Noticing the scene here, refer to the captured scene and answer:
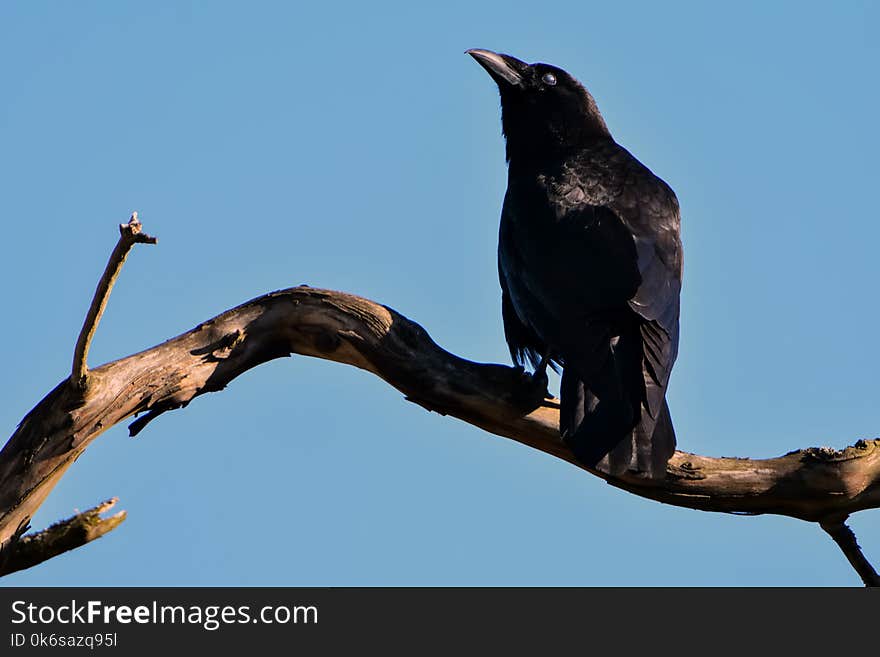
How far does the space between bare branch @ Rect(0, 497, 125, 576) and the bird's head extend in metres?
3.66

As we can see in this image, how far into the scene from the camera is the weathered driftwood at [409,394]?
448 cm

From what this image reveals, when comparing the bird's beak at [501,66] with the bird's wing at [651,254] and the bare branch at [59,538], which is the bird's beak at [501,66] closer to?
the bird's wing at [651,254]

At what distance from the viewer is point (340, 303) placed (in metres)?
4.88

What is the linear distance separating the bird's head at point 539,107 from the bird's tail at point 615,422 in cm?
213

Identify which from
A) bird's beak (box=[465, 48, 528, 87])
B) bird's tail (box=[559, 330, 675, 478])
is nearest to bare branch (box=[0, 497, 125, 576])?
bird's tail (box=[559, 330, 675, 478])

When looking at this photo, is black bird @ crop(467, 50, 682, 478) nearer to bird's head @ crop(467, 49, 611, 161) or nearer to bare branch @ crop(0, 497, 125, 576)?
bird's head @ crop(467, 49, 611, 161)

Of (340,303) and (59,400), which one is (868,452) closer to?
(340,303)

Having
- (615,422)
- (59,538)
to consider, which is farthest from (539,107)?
(59,538)

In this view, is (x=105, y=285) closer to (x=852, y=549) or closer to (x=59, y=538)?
(x=59, y=538)

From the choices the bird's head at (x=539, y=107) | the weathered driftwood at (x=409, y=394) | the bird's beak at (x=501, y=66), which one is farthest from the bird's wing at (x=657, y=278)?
the bird's beak at (x=501, y=66)

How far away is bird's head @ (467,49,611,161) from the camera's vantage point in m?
6.72
